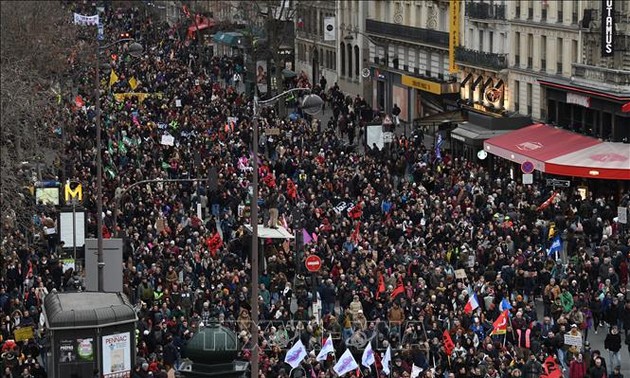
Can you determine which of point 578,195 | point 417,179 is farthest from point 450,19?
point 578,195

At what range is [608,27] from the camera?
6538 cm

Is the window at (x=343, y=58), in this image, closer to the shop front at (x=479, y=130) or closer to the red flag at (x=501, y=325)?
the shop front at (x=479, y=130)

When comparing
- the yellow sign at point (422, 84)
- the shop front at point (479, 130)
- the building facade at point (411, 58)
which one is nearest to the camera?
the shop front at point (479, 130)

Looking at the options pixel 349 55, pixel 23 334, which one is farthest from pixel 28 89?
pixel 349 55

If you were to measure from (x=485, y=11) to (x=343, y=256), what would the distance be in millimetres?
35814

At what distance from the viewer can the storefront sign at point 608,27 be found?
65000mm

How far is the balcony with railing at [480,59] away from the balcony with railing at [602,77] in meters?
9.03

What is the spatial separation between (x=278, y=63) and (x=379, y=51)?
683 cm

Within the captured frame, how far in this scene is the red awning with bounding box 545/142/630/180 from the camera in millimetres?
61312

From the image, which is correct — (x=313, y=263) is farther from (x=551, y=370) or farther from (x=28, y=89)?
(x=28, y=89)

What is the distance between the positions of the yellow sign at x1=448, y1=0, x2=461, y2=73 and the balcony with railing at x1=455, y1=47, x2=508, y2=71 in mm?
266

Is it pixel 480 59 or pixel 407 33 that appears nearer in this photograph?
pixel 480 59

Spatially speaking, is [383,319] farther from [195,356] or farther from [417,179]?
[195,356]

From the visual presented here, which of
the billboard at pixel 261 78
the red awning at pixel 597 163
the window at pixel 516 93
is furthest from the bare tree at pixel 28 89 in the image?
the window at pixel 516 93
